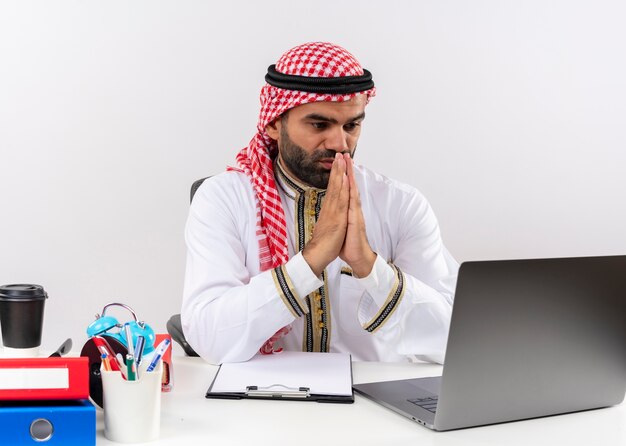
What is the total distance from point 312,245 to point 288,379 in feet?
1.37

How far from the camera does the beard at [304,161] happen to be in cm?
237

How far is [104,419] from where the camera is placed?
1379 millimetres

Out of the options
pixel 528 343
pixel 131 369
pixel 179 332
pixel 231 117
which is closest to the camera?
pixel 131 369

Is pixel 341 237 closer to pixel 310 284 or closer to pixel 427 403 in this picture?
pixel 310 284

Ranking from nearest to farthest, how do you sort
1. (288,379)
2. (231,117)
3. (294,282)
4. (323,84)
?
(288,379)
(294,282)
(323,84)
(231,117)

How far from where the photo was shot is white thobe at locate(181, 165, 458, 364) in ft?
6.57

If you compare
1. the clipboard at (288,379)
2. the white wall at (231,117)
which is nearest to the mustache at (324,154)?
the clipboard at (288,379)

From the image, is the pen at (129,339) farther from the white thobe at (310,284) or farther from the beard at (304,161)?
the beard at (304,161)

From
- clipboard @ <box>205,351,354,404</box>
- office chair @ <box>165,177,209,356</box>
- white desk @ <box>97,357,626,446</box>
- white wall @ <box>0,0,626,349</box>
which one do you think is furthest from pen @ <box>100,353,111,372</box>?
white wall @ <box>0,0,626,349</box>

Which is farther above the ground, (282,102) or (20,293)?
(282,102)

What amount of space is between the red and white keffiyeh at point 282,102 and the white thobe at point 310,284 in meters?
0.03

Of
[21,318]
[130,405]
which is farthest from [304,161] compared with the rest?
[130,405]

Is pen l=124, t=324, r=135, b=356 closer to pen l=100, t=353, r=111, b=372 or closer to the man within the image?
pen l=100, t=353, r=111, b=372

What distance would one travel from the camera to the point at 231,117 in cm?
382
